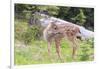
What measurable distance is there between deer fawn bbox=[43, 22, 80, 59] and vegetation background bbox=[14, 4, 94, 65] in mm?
44

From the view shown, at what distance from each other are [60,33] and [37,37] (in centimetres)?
25

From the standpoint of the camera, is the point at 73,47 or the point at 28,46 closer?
the point at 28,46

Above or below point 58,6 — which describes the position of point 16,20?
below

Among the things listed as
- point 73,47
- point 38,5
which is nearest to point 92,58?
point 73,47

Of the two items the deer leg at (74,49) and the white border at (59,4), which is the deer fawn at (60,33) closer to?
the deer leg at (74,49)

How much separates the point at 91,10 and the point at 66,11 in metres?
0.30

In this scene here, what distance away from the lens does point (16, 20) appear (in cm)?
194

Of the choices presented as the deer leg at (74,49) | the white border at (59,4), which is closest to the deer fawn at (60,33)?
the deer leg at (74,49)

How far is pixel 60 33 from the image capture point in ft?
6.82

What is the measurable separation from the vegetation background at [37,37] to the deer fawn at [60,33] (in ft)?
0.14

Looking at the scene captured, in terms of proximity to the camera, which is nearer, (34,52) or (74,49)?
(34,52)

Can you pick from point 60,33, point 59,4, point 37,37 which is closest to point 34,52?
point 37,37

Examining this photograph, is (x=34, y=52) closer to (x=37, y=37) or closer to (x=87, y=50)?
(x=37, y=37)
